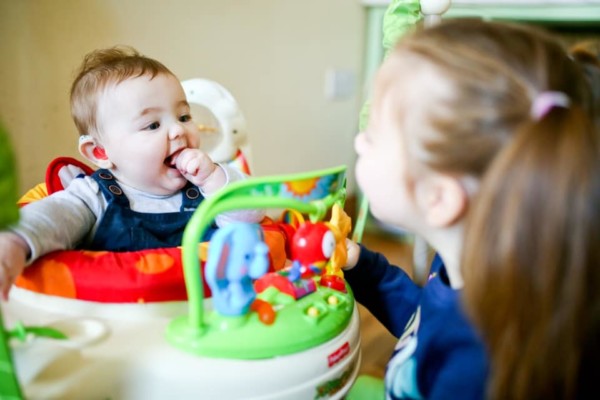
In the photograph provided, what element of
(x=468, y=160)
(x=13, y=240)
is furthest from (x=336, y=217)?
(x=13, y=240)

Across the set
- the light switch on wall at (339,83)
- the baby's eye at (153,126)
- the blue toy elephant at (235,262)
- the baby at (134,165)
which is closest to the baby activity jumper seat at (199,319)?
the blue toy elephant at (235,262)

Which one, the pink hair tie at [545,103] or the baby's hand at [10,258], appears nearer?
the pink hair tie at [545,103]

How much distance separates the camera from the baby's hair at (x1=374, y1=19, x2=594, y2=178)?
0.48m

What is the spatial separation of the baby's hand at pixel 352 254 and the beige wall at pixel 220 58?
2.10ft

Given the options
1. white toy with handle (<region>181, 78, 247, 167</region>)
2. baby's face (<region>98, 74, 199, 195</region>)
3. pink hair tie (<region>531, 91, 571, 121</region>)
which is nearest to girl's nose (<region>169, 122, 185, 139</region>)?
baby's face (<region>98, 74, 199, 195</region>)

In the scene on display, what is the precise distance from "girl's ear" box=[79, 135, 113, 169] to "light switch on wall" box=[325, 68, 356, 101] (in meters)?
1.12

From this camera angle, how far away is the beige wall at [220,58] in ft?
3.40

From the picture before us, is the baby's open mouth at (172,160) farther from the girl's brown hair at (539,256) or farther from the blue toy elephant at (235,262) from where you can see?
the girl's brown hair at (539,256)

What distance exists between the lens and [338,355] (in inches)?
24.8

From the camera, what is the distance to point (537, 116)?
47 centimetres

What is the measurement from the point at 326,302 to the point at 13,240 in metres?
0.33

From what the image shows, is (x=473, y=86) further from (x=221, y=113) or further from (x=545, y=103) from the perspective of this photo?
(x=221, y=113)

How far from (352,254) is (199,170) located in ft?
0.79

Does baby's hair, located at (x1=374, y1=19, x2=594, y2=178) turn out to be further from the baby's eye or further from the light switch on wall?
the light switch on wall
